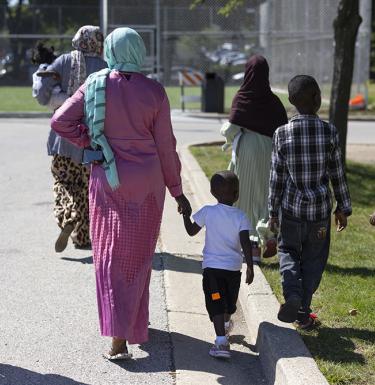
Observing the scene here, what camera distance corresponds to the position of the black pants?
5.22 m

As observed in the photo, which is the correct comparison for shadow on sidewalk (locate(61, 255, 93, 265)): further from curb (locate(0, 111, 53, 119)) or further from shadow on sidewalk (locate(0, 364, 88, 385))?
curb (locate(0, 111, 53, 119))

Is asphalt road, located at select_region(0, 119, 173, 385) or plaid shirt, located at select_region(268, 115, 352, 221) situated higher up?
plaid shirt, located at select_region(268, 115, 352, 221)

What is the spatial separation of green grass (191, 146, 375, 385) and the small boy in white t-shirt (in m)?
0.53

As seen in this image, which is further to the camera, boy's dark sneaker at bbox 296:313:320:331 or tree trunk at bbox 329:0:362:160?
tree trunk at bbox 329:0:362:160

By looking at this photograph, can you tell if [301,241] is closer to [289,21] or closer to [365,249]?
[365,249]

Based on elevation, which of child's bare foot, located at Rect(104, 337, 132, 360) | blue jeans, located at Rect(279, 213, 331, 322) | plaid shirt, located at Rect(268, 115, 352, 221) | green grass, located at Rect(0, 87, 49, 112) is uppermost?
plaid shirt, located at Rect(268, 115, 352, 221)

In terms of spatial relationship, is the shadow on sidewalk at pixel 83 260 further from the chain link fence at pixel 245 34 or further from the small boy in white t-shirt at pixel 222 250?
the chain link fence at pixel 245 34

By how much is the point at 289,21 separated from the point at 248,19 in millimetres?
1344

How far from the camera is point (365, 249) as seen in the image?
7.75 m

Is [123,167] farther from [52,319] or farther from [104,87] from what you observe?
[52,319]

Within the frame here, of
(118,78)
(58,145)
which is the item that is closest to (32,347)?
(118,78)

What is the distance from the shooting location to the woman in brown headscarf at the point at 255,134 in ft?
22.8

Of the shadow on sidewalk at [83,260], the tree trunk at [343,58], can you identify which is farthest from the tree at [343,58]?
the shadow on sidewalk at [83,260]

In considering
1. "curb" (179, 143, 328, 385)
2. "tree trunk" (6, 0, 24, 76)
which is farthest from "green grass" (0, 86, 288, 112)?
"curb" (179, 143, 328, 385)
